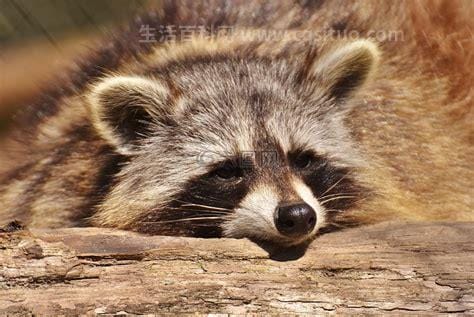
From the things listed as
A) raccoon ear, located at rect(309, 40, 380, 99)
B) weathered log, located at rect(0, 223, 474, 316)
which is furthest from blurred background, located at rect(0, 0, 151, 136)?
weathered log, located at rect(0, 223, 474, 316)

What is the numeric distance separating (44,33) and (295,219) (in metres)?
2.70

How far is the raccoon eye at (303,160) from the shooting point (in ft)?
12.6

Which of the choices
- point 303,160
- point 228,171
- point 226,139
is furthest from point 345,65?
point 228,171

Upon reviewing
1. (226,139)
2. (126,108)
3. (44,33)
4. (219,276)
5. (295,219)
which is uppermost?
(44,33)

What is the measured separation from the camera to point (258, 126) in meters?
3.81

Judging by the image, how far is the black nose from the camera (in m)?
3.26

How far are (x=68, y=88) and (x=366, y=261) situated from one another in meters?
2.36

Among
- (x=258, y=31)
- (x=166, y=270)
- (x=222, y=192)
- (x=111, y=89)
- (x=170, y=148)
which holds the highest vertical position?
(x=258, y=31)

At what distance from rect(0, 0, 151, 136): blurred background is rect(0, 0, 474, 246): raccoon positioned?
20 cm

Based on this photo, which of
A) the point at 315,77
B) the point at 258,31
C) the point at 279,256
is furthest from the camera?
the point at 258,31

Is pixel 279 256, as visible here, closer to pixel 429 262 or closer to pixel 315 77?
pixel 429 262

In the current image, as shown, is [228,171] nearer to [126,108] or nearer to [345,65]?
[126,108]

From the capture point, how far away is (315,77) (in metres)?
4.15

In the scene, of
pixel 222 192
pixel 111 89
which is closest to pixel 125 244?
pixel 222 192
